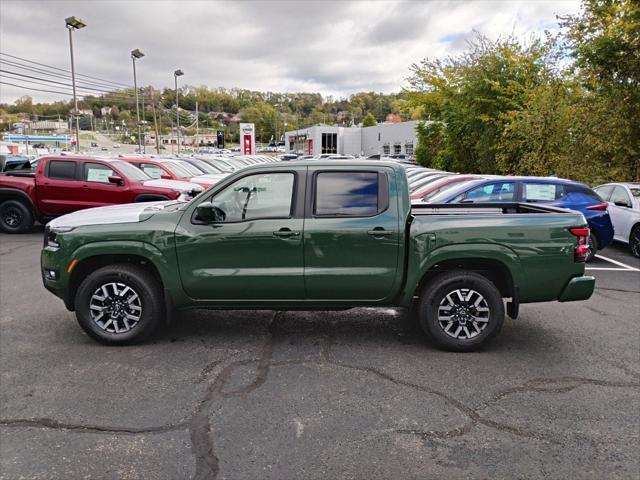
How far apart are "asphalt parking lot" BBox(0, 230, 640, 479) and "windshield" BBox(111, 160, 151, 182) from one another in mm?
6469

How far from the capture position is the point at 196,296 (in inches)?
187

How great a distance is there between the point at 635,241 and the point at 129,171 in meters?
11.3

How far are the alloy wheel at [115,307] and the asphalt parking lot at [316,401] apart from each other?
250 mm

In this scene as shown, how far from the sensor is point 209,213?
180 inches

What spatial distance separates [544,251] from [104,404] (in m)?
4.04

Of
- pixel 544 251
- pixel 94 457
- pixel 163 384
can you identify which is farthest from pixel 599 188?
pixel 94 457

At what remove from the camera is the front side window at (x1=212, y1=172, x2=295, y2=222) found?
4750 millimetres

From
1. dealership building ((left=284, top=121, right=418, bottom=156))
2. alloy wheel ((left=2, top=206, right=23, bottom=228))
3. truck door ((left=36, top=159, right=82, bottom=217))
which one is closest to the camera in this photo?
truck door ((left=36, top=159, right=82, bottom=217))

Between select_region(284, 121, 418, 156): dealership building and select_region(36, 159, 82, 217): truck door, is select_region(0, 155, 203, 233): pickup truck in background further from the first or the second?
select_region(284, 121, 418, 156): dealership building

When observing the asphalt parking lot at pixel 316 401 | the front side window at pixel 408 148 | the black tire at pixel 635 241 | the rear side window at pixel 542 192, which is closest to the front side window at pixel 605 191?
the black tire at pixel 635 241

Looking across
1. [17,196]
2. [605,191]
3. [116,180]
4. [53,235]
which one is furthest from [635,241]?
[17,196]

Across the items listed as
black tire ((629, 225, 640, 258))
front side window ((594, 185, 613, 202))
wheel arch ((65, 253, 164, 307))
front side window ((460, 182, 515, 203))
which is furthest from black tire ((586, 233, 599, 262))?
wheel arch ((65, 253, 164, 307))

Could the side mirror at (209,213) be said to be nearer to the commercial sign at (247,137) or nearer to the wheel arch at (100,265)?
the wheel arch at (100,265)

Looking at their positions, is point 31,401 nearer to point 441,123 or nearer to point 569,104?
point 569,104
